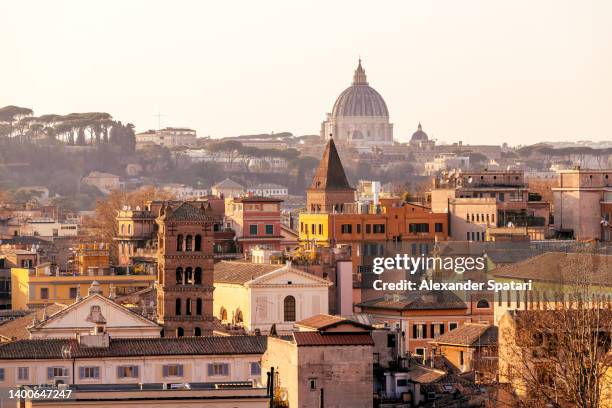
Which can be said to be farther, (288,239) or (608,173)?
(608,173)

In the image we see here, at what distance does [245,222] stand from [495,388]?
112 ft

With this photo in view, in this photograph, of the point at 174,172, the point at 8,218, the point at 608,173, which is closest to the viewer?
Result: the point at 608,173

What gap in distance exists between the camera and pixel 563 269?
5112 centimetres

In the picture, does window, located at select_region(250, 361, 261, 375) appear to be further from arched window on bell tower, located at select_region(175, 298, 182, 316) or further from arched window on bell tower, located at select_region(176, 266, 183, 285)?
arched window on bell tower, located at select_region(176, 266, 183, 285)

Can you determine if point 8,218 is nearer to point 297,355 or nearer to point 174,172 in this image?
point 297,355

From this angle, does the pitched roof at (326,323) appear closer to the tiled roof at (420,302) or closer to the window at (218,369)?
the window at (218,369)

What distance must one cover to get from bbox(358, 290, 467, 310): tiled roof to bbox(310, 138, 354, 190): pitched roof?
2621cm

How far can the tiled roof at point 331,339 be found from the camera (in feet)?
117

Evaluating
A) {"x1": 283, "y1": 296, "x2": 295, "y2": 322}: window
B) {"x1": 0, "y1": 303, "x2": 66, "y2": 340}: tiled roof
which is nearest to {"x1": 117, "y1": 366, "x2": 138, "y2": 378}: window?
{"x1": 0, "y1": 303, "x2": 66, "y2": 340}: tiled roof

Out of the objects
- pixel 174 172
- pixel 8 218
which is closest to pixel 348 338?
pixel 8 218

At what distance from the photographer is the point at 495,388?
3612cm

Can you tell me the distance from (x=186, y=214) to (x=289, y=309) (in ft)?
12.2

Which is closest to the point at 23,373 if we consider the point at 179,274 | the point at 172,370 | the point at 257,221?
the point at 172,370

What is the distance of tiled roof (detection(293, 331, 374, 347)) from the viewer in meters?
35.7
